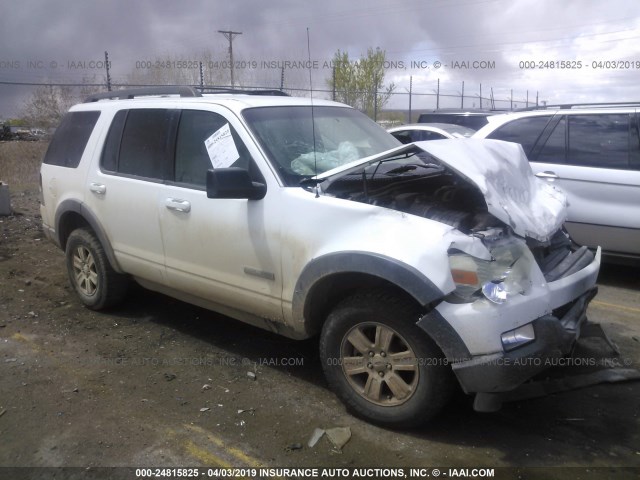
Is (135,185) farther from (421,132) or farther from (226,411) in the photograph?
(421,132)

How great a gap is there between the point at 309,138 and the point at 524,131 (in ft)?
10.6

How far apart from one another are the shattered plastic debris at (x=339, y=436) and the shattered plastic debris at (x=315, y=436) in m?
0.04

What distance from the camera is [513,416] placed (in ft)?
11.3

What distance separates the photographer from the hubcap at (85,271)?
203 inches

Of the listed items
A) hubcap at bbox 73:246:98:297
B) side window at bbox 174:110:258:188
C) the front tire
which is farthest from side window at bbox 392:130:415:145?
the front tire

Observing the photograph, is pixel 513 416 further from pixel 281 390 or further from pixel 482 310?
pixel 281 390

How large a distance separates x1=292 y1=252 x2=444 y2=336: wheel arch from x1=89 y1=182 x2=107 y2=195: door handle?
2.19 m

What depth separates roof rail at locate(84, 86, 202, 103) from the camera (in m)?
4.65

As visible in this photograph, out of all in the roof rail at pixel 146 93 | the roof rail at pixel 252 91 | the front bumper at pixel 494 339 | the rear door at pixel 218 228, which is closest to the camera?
the front bumper at pixel 494 339

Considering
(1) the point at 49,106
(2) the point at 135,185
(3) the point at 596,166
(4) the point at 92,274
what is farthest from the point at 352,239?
(1) the point at 49,106

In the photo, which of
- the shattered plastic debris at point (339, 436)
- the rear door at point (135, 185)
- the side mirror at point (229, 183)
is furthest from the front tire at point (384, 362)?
the rear door at point (135, 185)

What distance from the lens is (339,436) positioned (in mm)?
3240

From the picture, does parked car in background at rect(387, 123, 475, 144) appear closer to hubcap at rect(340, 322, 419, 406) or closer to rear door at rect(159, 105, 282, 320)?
rear door at rect(159, 105, 282, 320)

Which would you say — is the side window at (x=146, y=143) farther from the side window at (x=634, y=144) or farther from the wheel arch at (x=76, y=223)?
the side window at (x=634, y=144)
